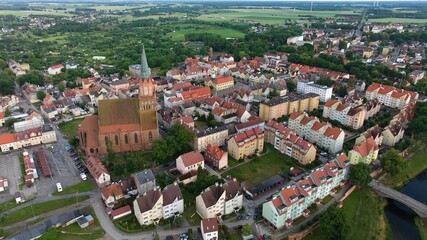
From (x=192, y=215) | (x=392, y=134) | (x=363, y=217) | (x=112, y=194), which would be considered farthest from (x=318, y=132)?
(x=112, y=194)

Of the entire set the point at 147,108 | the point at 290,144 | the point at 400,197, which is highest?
the point at 147,108

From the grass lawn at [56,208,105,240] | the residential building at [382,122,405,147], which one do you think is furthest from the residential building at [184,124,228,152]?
the residential building at [382,122,405,147]

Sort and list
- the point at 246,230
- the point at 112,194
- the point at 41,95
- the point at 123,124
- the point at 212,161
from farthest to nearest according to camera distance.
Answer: the point at 41,95
the point at 123,124
the point at 212,161
the point at 112,194
the point at 246,230

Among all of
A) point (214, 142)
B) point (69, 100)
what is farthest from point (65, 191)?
point (69, 100)

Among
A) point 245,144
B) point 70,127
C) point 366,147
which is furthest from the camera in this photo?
point 70,127

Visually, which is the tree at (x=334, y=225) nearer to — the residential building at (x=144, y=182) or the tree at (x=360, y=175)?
the tree at (x=360, y=175)

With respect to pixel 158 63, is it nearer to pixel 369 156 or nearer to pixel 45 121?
pixel 45 121

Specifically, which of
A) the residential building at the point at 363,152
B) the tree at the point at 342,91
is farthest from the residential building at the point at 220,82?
the residential building at the point at 363,152

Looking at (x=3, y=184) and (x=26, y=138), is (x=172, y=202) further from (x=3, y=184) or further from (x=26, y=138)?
(x=26, y=138)
